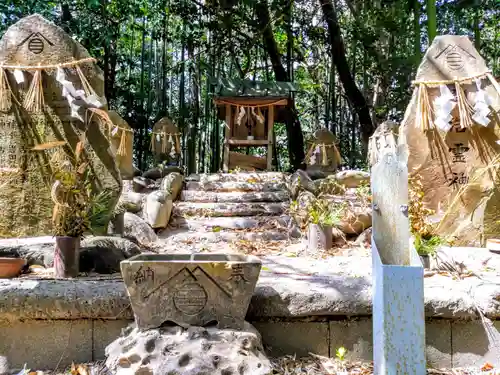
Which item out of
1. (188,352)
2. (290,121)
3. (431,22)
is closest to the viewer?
(188,352)

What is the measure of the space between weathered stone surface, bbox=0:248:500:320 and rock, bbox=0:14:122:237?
4.71ft

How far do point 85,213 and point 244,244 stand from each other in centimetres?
230

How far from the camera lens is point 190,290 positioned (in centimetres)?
218

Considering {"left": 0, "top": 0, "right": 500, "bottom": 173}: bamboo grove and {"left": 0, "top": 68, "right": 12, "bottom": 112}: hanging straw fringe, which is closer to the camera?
{"left": 0, "top": 68, "right": 12, "bottom": 112}: hanging straw fringe

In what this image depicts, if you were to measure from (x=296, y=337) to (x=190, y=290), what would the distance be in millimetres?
676

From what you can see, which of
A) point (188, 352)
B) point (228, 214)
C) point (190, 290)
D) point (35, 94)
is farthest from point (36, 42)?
point (188, 352)

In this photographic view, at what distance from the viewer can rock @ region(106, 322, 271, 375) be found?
198cm

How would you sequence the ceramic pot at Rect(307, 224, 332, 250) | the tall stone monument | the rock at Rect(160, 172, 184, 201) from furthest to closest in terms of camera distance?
the rock at Rect(160, 172, 184, 201), the ceramic pot at Rect(307, 224, 332, 250), the tall stone monument

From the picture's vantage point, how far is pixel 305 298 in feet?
7.72

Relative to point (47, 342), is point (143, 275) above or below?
above

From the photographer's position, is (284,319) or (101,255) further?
(101,255)

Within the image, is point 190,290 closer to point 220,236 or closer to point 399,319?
point 399,319

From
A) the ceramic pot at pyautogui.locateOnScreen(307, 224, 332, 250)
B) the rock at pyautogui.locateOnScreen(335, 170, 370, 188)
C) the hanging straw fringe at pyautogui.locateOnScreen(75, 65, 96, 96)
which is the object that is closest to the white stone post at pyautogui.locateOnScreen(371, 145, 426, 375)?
the ceramic pot at pyautogui.locateOnScreen(307, 224, 332, 250)

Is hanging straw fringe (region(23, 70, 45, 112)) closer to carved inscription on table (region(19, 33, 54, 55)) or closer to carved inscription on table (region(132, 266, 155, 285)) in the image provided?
carved inscription on table (region(19, 33, 54, 55))
